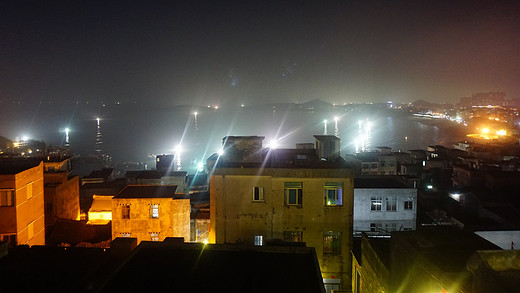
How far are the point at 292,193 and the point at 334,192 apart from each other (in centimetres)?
143

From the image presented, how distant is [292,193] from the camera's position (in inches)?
483

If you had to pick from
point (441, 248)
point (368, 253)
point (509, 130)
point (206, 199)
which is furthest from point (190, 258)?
point (509, 130)

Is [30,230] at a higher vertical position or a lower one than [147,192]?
lower

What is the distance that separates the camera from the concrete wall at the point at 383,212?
18.0 m

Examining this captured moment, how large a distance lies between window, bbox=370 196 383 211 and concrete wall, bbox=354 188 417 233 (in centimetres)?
10

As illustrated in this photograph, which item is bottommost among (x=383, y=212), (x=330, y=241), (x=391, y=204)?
(x=383, y=212)

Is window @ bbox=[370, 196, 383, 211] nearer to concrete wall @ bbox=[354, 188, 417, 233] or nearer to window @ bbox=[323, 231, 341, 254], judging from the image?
concrete wall @ bbox=[354, 188, 417, 233]

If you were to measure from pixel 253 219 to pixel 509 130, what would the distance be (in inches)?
3737

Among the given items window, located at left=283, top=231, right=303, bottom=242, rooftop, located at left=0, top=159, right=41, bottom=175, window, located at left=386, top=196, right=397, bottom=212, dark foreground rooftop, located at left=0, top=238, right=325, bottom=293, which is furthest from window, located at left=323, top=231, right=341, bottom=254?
rooftop, located at left=0, top=159, right=41, bottom=175

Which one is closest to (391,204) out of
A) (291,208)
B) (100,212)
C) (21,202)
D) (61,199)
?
(291,208)

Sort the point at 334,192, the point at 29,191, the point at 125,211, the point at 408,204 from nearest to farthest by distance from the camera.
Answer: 1. the point at 334,192
2. the point at 29,191
3. the point at 125,211
4. the point at 408,204

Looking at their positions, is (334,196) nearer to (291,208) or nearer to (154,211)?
(291,208)

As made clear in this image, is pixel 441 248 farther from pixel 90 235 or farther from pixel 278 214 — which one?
pixel 90 235

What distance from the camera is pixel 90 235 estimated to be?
18.6 m
